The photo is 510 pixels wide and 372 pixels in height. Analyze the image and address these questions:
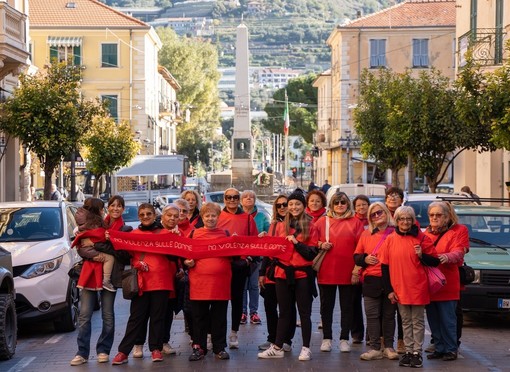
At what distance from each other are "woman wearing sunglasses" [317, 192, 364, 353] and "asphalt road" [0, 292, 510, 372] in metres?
0.35

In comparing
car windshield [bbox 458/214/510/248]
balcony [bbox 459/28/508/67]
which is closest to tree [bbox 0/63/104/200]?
balcony [bbox 459/28/508/67]

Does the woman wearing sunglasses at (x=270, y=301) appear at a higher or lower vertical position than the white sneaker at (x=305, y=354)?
higher

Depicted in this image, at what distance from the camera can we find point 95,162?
4634 cm

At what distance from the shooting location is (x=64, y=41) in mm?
66750

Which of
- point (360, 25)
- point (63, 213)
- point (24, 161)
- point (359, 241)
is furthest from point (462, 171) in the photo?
point (360, 25)

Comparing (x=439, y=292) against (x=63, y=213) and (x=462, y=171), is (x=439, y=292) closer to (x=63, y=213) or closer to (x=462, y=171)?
(x=63, y=213)

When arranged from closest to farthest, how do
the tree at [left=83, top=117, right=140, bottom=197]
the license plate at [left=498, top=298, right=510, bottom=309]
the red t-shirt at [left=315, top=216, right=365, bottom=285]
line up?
1. the red t-shirt at [left=315, top=216, right=365, bottom=285]
2. the license plate at [left=498, top=298, right=510, bottom=309]
3. the tree at [left=83, top=117, right=140, bottom=197]

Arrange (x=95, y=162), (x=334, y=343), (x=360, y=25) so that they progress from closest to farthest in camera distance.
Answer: (x=334, y=343) < (x=95, y=162) < (x=360, y=25)

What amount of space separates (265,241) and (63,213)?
4.56 meters

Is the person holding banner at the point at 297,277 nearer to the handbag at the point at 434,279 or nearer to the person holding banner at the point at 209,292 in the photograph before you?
the person holding banner at the point at 209,292

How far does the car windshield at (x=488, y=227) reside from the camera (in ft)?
50.7

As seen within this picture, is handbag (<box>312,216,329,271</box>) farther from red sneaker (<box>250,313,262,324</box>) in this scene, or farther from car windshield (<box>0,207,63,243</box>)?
car windshield (<box>0,207,63,243</box>)

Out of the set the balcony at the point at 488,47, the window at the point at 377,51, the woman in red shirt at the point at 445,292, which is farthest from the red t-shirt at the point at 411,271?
the window at the point at 377,51

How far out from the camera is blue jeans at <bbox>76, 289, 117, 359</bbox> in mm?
11453
